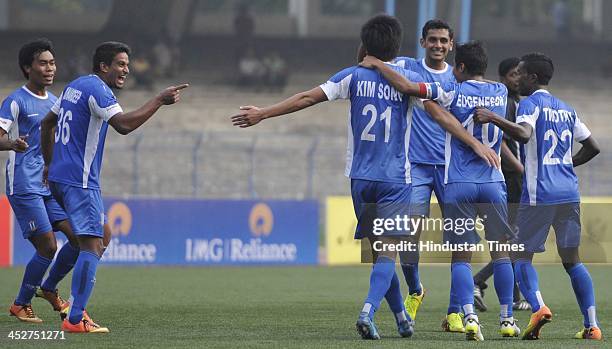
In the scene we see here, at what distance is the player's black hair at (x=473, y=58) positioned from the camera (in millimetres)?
9180

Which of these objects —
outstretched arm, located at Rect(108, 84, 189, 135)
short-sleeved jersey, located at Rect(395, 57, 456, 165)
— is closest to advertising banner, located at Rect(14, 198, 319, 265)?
short-sleeved jersey, located at Rect(395, 57, 456, 165)

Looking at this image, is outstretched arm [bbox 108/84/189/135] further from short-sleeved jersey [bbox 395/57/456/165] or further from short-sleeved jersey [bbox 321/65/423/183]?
short-sleeved jersey [bbox 395/57/456/165]

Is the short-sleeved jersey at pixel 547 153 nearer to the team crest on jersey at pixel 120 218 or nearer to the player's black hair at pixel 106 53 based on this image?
the player's black hair at pixel 106 53

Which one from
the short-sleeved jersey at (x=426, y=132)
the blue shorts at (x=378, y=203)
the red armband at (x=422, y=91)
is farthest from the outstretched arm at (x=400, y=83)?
the short-sleeved jersey at (x=426, y=132)

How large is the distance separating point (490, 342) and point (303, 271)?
33.0 feet

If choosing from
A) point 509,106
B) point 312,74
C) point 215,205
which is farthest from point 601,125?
point 509,106

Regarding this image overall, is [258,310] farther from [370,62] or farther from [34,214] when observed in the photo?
[370,62]

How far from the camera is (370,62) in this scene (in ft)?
29.6

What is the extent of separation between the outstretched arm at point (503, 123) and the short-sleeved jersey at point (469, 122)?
0.13 meters

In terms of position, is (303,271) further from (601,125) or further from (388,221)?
(601,125)

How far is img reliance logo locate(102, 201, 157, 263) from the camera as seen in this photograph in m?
19.5

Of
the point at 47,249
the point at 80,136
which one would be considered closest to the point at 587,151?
the point at 80,136

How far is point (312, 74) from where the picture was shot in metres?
40.5

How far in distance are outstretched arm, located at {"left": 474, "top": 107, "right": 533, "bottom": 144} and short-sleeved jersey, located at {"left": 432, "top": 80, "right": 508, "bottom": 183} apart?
0.13 metres
